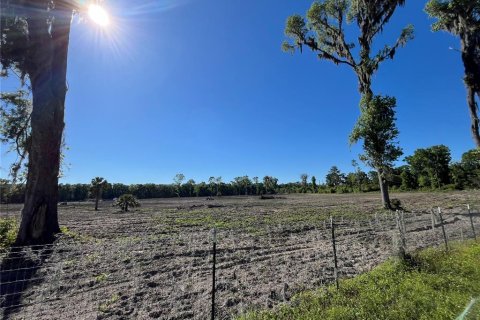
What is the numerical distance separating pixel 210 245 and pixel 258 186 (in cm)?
10162

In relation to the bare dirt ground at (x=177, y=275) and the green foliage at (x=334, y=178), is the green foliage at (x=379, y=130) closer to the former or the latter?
the bare dirt ground at (x=177, y=275)

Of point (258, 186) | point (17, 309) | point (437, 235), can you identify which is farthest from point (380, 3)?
point (258, 186)

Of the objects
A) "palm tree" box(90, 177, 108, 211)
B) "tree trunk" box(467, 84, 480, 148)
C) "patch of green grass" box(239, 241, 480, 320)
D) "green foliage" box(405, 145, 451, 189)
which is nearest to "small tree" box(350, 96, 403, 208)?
"tree trunk" box(467, 84, 480, 148)

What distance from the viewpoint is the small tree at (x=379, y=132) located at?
18188mm

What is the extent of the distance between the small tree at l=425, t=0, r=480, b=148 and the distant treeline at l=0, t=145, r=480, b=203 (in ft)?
7.23

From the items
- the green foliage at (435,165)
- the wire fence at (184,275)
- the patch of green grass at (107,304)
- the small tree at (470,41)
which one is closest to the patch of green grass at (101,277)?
the wire fence at (184,275)

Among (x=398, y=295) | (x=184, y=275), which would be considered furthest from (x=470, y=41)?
(x=184, y=275)

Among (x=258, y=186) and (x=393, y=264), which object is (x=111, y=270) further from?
(x=258, y=186)

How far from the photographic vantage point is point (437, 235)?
33.1 ft

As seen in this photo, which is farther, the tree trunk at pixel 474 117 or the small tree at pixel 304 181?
the small tree at pixel 304 181

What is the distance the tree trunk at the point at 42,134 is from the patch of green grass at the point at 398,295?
9.67m

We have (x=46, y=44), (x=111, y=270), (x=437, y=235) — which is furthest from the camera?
(x=46, y=44)

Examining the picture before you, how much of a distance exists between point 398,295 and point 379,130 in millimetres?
16019

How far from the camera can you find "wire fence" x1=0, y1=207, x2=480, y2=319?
477 centimetres
